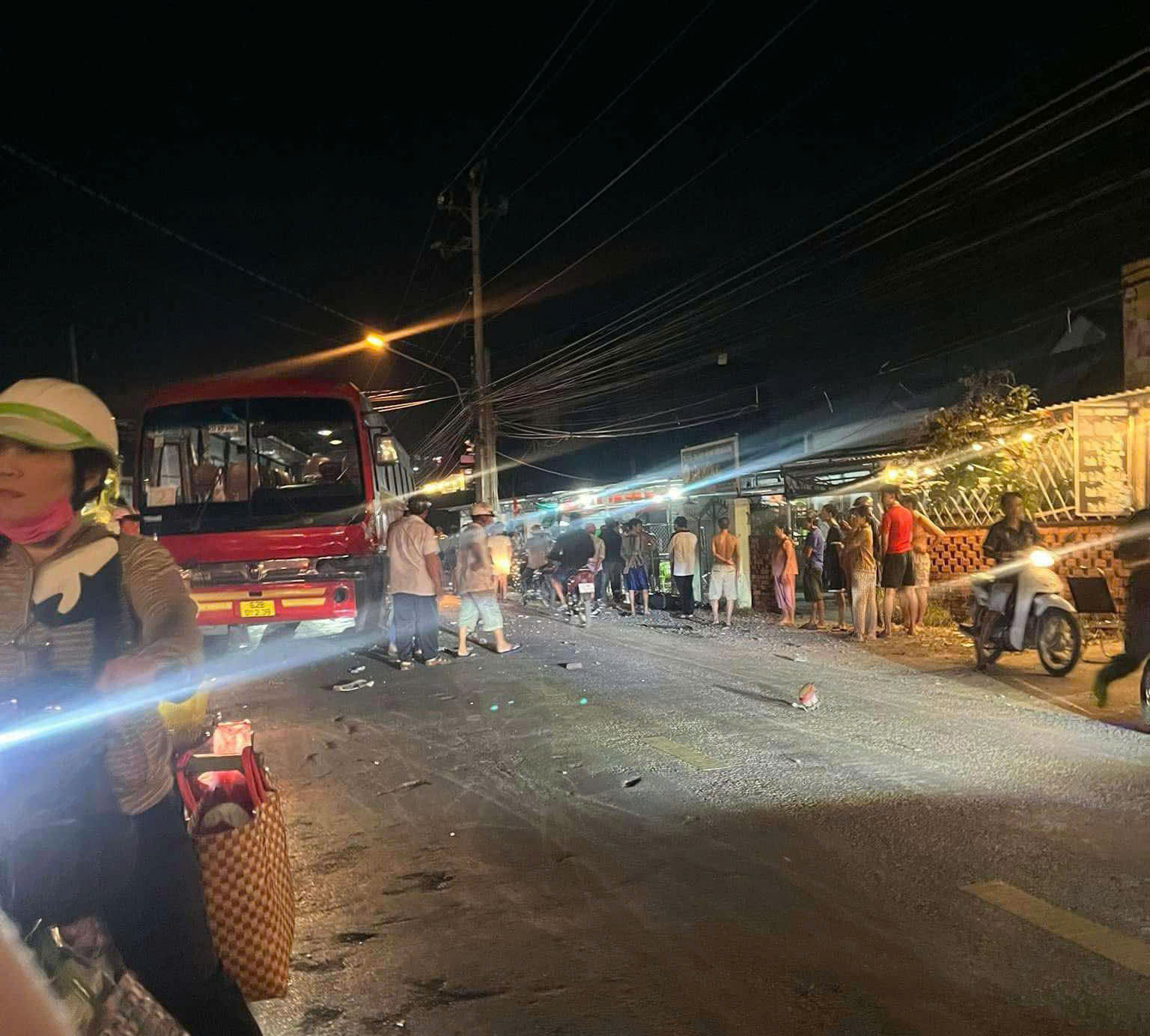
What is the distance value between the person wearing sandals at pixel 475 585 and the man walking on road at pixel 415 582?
0.43m

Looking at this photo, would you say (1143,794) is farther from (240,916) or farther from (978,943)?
(240,916)

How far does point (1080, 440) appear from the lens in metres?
11.6

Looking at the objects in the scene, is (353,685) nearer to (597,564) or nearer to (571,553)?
(571,553)

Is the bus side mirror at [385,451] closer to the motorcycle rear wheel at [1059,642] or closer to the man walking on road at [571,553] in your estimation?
the man walking on road at [571,553]

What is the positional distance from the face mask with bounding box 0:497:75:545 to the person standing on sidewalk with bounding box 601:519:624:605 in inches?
590

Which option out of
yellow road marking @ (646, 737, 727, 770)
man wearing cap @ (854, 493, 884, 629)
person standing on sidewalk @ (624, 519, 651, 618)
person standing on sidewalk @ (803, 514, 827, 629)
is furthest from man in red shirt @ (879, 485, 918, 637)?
yellow road marking @ (646, 737, 727, 770)

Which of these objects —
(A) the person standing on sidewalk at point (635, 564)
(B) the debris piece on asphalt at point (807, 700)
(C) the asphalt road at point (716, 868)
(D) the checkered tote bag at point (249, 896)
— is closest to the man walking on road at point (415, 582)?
(C) the asphalt road at point (716, 868)

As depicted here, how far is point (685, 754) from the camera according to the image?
21.1 feet

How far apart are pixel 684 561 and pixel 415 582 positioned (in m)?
6.82

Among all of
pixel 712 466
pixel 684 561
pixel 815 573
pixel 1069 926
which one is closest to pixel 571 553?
pixel 684 561

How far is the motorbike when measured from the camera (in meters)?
16.5

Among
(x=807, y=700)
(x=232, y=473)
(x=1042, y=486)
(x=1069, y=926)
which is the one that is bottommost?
(x=1069, y=926)

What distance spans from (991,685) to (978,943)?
18.8ft

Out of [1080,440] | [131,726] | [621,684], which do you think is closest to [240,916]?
[131,726]
